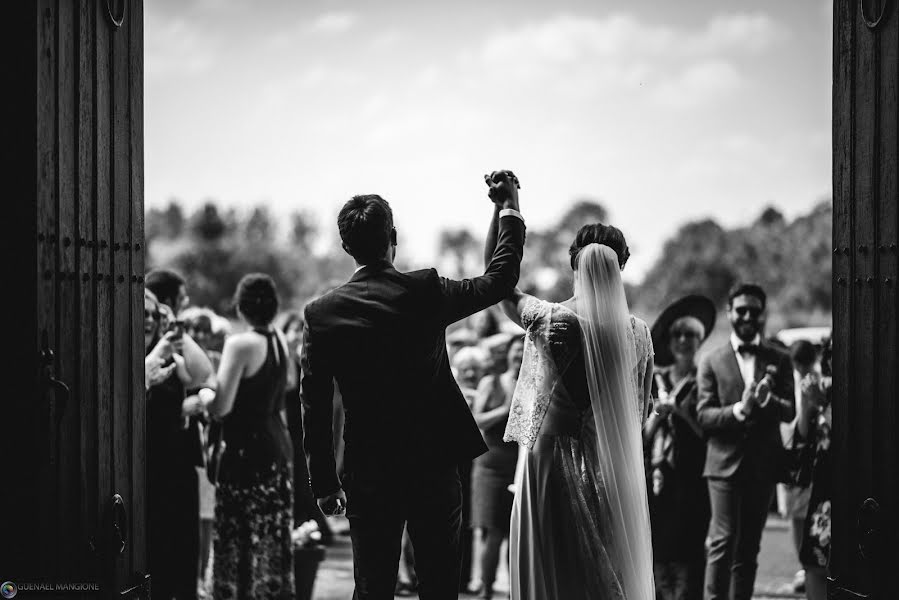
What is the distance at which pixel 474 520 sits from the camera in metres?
7.33

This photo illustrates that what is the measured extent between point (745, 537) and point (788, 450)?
0.68 meters

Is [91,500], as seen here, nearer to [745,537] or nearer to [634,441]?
[634,441]

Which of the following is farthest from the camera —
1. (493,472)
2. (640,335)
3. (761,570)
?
(761,570)

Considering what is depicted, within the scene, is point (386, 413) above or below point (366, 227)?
below

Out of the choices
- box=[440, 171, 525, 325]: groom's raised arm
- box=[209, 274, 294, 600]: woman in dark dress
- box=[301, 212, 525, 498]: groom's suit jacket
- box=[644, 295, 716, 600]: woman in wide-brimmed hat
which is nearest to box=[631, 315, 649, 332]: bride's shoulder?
box=[440, 171, 525, 325]: groom's raised arm

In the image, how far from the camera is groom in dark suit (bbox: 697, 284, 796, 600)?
595cm

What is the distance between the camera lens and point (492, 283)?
4031mm

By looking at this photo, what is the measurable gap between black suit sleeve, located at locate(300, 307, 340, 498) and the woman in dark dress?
1913 millimetres

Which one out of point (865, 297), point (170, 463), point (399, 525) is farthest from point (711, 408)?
point (170, 463)

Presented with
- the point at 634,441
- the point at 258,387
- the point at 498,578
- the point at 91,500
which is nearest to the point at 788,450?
the point at 634,441

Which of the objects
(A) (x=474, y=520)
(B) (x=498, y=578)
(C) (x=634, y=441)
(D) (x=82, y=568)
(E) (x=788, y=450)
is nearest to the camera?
(D) (x=82, y=568)

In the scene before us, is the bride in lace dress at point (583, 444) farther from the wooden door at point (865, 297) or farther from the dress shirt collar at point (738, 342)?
the dress shirt collar at point (738, 342)

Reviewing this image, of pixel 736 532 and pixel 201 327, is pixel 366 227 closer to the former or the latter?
pixel 736 532

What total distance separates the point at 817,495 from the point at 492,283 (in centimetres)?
258
